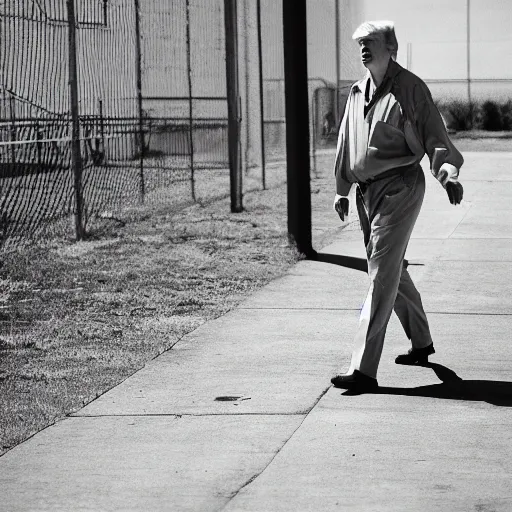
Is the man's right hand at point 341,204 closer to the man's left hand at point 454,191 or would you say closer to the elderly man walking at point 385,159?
the elderly man walking at point 385,159

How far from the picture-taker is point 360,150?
616 cm

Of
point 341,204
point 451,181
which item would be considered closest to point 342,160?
point 341,204

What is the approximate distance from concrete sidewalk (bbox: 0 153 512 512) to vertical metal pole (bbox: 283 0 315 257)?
8.97 ft

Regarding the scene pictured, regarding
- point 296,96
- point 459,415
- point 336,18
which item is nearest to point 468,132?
point 336,18

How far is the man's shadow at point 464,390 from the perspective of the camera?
5.97 m

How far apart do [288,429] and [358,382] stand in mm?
776

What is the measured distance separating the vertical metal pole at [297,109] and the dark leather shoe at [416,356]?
4581 millimetres

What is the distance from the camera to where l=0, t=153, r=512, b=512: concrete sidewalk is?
452 centimetres

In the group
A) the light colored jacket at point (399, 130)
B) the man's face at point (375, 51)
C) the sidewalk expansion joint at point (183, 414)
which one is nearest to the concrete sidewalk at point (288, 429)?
the sidewalk expansion joint at point (183, 414)

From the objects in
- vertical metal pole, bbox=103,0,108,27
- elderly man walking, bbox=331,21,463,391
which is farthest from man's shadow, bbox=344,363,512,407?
vertical metal pole, bbox=103,0,108,27

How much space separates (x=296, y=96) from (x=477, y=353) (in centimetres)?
472

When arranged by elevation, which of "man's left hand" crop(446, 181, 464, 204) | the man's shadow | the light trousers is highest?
"man's left hand" crop(446, 181, 464, 204)

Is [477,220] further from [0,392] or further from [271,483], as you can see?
[271,483]

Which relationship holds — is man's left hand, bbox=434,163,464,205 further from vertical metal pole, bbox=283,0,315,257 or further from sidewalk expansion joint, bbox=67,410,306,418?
vertical metal pole, bbox=283,0,315,257
